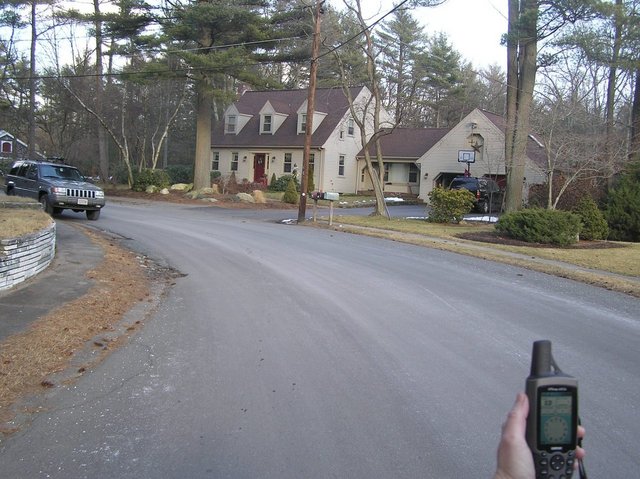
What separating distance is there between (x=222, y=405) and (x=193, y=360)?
1308 millimetres

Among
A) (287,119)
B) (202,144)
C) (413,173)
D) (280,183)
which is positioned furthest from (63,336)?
(287,119)

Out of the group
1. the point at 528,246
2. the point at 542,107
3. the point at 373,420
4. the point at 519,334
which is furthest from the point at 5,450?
the point at 542,107

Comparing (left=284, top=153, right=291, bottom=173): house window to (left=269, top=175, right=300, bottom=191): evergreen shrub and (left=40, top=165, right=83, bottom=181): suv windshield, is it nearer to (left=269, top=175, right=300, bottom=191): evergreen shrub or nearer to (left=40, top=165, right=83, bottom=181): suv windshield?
(left=269, top=175, right=300, bottom=191): evergreen shrub

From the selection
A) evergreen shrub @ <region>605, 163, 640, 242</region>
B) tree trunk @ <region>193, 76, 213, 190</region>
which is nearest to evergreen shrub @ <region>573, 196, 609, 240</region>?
evergreen shrub @ <region>605, 163, 640, 242</region>

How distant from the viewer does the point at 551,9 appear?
22.0 m

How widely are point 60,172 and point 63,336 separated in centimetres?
1568

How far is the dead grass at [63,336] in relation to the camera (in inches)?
214

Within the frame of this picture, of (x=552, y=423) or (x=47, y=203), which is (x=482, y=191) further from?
(x=552, y=423)

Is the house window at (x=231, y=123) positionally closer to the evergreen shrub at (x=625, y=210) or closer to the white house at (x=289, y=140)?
the white house at (x=289, y=140)

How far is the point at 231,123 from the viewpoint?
157 feet

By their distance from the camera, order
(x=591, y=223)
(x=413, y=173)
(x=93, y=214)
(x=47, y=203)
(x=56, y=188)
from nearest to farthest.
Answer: (x=56, y=188)
(x=47, y=203)
(x=93, y=214)
(x=591, y=223)
(x=413, y=173)

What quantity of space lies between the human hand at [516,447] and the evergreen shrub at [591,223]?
21.6 m

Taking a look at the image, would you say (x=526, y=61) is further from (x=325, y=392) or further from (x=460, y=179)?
(x=325, y=392)

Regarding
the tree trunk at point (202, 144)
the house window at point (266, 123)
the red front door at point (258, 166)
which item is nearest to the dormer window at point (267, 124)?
the house window at point (266, 123)
